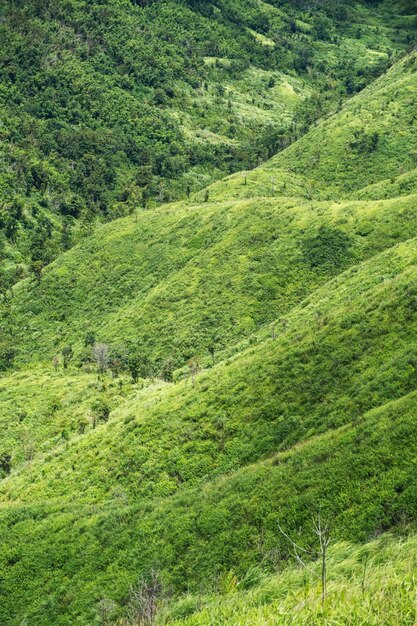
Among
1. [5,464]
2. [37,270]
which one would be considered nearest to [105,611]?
[5,464]

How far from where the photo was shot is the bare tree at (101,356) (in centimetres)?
10231

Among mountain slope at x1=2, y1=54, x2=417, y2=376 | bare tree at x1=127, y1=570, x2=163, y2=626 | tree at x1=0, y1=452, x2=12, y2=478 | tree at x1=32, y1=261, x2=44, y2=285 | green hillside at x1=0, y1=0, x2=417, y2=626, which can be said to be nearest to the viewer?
bare tree at x1=127, y1=570, x2=163, y2=626

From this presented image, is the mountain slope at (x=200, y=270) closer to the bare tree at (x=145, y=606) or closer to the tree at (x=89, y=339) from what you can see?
the tree at (x=89, y=339)

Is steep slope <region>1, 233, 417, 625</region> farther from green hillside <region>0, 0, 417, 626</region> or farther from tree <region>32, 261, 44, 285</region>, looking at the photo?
tree <region>32, 261, 44, 285</region>

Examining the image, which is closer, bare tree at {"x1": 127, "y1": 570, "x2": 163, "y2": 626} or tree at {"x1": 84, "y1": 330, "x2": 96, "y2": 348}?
bare tree at {"x1": 127, "y1": 570, "x2": 163, "y2": 626}

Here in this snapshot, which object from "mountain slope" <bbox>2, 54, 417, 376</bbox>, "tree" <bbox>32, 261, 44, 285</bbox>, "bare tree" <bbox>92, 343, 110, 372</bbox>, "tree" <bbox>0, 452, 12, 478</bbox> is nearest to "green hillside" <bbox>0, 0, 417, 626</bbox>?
"bare tree" <bbox>92, 343, 110, 372</bbox>

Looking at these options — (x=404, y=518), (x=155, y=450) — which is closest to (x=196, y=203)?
(x=155, y=450)

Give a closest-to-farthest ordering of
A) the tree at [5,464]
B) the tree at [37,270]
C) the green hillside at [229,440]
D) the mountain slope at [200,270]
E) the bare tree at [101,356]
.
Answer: the green hillside at [229,440], the tree at [5,464], the bare tree at [101,356], the mountain slope at [200,270], the tree at [37,270]

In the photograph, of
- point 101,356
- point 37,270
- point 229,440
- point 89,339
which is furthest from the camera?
point 37,270

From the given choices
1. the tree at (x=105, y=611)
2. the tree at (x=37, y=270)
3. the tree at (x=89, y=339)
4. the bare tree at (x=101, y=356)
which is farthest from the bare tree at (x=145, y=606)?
the tree at (x=37, y=270)

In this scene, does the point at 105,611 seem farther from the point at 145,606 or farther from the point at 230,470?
the point at 230,470

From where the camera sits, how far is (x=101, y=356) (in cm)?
10331

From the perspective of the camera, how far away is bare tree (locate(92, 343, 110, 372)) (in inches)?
4028

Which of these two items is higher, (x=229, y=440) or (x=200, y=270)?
(x=229, y=440)
